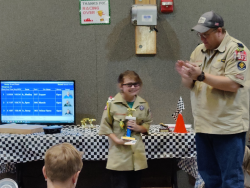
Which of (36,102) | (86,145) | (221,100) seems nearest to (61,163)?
(221,100)

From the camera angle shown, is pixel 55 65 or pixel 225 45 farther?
pixel 55 65

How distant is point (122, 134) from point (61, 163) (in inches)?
45.2

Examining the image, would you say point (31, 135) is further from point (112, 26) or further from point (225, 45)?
point (225, 45)

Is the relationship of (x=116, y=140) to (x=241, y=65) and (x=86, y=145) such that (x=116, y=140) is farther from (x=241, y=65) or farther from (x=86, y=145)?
(x=241, y=65)

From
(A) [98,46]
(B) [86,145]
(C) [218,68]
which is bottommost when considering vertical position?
(B) [86,145]

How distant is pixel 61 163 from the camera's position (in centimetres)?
156

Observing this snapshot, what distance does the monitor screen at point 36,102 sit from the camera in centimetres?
325

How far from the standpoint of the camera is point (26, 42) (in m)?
3.53

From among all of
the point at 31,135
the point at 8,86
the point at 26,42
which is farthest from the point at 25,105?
the point at 26,42

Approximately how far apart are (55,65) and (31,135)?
950 mm

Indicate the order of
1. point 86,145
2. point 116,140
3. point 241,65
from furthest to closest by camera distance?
point 86,145 < point 116,140 < point 241,65

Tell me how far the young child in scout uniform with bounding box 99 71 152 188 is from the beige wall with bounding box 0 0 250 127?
2.73ft

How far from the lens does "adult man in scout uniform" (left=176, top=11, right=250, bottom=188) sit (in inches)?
82.9

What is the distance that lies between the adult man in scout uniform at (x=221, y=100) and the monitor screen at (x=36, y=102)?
1.48 meters
